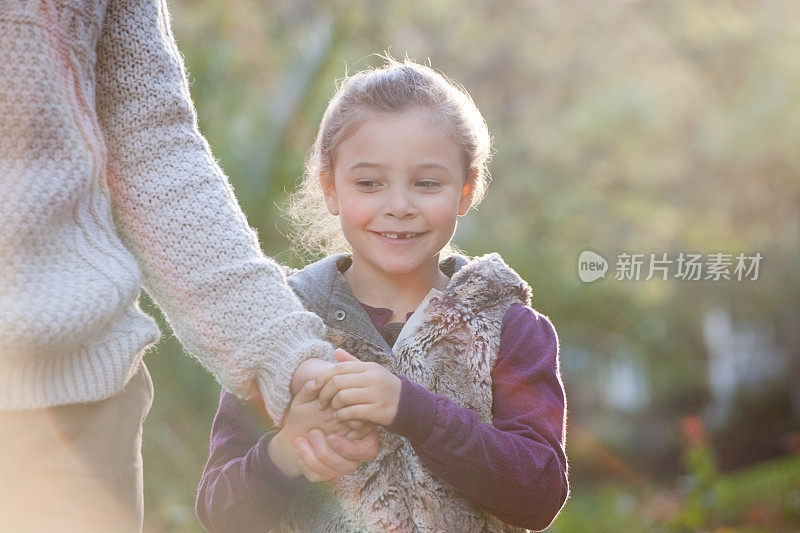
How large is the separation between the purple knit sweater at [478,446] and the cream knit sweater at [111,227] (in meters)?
0.23

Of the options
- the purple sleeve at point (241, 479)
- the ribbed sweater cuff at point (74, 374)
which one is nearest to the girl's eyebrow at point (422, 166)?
the purple sleeve at point (241, 479)

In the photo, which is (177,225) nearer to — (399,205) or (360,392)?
(360,392)

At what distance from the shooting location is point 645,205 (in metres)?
10.4

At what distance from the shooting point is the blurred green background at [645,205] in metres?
7.35

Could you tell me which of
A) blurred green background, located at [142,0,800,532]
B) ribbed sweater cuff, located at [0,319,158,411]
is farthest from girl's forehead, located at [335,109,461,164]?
blurred green background, located at [142,0,800,532]

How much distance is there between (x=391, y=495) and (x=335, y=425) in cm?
30

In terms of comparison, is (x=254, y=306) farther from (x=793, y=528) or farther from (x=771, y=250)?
(x=771, y=250)

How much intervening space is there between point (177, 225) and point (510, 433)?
81cm

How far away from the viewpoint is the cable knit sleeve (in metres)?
1.64

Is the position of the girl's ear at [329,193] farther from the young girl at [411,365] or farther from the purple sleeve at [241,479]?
the purple sleeve at [241,479]

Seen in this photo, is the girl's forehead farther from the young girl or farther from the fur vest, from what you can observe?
the fur vest

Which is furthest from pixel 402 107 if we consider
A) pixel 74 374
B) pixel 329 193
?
pixel 74 374

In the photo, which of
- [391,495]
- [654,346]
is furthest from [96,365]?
[654,346]

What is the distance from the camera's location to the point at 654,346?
30.5ft
